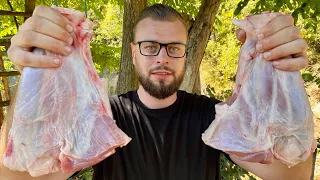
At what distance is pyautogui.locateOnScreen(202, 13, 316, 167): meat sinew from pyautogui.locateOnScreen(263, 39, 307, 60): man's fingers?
47mm

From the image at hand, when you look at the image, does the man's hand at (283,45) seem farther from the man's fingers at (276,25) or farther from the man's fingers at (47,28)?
the man's fingers at (47,28)

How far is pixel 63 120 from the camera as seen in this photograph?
4.70ft

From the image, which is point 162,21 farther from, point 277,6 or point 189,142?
point 277,6

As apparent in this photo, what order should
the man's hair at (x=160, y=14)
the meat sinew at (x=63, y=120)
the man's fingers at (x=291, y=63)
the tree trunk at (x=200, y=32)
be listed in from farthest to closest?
the tree trunk at (x=200, y=32) < the man's hair at (x=160, y=14) < the man's fingers at (x=291, y=63) < the meat sinew at (x=63, y=120)

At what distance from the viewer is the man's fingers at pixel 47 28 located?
4.66 feet

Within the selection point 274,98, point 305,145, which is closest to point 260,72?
point 274,98

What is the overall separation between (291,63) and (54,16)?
99 cm

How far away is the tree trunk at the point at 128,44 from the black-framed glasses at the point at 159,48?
2493 millimetres

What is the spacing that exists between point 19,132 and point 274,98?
1.04 m

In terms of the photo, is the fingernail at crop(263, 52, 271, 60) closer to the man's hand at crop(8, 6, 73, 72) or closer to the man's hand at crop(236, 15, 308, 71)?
the man's hand at crop(236, 15, 308, 71)

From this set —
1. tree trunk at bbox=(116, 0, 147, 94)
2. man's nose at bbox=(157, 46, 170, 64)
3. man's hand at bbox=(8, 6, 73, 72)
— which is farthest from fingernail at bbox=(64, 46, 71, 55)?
tree trunk at bbox=(116, 0, 147, 94)

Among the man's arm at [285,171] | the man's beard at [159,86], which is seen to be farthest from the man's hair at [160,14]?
the man's arm at [285,171]

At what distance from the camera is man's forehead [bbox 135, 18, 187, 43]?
2.07 meters

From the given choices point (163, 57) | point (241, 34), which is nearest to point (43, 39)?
point (163, 57)
